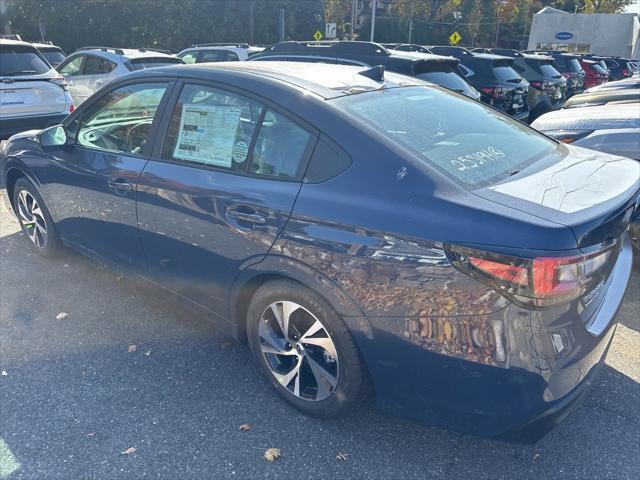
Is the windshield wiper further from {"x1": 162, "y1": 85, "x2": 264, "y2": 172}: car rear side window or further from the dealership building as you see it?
the dealership building

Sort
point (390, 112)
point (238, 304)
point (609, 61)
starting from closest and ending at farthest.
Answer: point (390, 112)
point (238, 304)
point (609, 61)

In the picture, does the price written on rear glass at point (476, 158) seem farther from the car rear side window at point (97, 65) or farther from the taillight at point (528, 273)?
the car rear side window at point (97, 65)

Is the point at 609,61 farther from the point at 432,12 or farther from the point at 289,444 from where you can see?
the point at 432,12

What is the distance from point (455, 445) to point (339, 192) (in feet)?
4.47

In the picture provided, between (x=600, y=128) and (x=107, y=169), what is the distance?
4.38 m

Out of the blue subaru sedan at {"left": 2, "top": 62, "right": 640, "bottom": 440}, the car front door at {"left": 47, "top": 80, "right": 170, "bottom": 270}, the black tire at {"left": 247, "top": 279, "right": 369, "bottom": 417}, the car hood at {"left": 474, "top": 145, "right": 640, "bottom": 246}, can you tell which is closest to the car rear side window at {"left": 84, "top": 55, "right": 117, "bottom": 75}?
the car front door at {"left": 47, "top": 80, "right": 170, "bottom": 270}

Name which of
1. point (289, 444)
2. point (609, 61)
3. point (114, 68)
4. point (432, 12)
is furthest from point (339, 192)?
point (432, 12)

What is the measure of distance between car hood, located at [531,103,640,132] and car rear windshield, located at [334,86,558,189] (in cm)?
235

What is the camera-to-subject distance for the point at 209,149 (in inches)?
113

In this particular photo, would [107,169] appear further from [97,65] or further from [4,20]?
[4,20]

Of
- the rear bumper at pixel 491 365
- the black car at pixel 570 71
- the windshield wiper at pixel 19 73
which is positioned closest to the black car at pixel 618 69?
the black car at pixel 570 71

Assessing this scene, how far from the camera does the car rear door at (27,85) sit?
7.35 meters

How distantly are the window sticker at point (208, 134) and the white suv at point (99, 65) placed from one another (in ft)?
24.4

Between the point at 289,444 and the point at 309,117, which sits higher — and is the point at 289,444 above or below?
below
